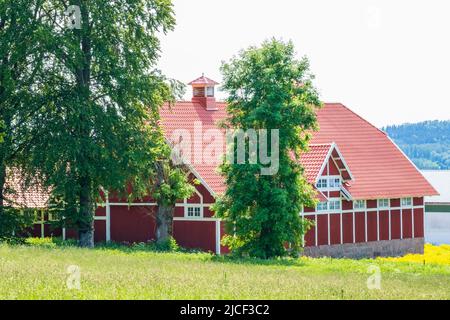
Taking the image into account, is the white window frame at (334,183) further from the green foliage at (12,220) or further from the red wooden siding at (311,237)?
the green foliage at (12,220)

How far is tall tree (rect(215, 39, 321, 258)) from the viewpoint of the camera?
44.7 meters

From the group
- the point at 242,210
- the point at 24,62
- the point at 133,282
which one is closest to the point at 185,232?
the point at 242,210

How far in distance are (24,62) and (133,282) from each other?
23486 millimetres

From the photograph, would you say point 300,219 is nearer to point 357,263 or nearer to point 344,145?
point 357,263

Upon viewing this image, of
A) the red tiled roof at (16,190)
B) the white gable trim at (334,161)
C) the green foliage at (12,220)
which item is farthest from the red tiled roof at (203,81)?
the green foliage at (12,220)

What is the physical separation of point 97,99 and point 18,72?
130 inches

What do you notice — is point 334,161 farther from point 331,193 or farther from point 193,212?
point 193,212

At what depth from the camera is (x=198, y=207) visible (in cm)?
5275

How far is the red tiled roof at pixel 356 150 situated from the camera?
56562 millimetres

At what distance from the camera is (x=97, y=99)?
155 ft

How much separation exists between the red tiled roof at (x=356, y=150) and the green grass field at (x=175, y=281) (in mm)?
18995

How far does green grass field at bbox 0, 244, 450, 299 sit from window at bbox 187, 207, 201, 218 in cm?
1567

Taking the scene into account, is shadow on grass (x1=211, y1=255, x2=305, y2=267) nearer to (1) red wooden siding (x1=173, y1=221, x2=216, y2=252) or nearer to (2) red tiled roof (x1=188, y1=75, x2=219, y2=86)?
(1) red wooden siding (x1=173, y1=221, x2=216, y2=252)

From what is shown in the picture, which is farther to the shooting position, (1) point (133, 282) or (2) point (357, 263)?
(2) point (357, 263)
